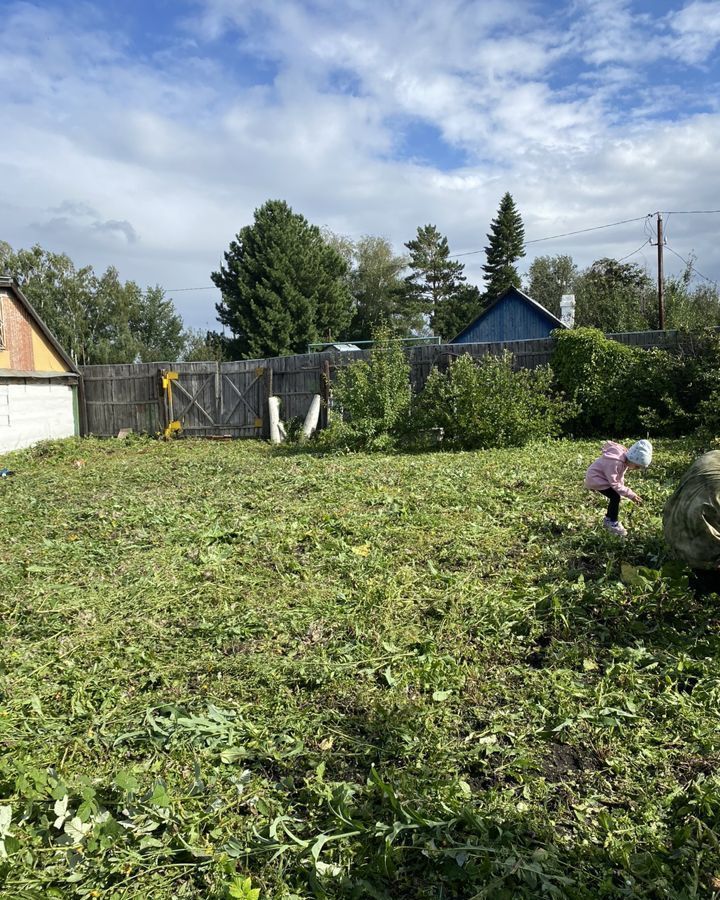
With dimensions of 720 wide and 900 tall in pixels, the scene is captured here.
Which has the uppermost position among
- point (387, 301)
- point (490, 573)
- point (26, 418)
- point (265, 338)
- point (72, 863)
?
point (387, 301)

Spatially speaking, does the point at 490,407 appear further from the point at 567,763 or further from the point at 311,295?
the point at 311,295

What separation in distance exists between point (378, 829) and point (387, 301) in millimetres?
42884

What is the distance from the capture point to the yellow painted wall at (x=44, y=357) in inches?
560

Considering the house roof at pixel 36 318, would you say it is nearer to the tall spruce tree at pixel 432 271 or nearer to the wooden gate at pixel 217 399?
the wooden gate at pixel 217 399

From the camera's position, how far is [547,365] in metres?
10.7

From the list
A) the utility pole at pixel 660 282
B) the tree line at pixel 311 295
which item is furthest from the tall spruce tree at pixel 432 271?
the utility pole at pixel 660 282

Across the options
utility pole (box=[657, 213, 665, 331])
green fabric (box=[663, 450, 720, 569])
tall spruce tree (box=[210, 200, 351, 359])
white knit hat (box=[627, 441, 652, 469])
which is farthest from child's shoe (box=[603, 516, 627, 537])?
tall spruce tree (box=[210, 200, 351, 359])

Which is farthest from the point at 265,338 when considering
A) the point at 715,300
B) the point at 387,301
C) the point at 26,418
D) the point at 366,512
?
the point at 366,512

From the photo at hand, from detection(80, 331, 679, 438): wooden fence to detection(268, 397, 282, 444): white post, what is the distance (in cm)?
31

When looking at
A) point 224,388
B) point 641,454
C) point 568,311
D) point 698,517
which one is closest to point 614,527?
point 641,454

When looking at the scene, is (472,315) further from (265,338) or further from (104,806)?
(104,806)

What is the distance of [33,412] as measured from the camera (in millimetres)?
13969

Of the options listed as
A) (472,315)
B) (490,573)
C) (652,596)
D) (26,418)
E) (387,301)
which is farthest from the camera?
(387,301)

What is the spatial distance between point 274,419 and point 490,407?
5170mm
